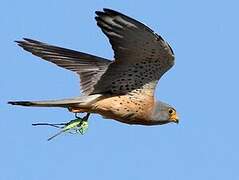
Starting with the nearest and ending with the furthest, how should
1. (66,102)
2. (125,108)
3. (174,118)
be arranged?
(66,102) < (125,108) < (174,118)

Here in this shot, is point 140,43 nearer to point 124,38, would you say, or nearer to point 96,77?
point 124,38

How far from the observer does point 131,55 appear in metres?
10.6

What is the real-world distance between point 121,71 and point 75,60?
1.27 m

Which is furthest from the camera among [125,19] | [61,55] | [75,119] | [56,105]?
[61,55]

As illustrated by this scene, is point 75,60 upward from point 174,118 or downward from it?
upward

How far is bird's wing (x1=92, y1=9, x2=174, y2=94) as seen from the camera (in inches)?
386

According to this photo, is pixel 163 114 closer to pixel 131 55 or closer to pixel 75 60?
pixel 131 55

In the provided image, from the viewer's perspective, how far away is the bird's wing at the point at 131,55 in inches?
386

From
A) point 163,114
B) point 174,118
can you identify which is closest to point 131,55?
point 163,114

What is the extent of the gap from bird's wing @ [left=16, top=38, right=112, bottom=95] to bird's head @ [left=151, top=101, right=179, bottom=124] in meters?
0.96

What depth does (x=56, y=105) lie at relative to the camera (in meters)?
10.5

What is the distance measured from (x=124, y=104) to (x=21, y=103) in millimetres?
1615

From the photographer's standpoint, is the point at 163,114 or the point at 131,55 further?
the point at 163,114

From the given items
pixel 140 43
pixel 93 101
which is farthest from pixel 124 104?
pixel 140 43
